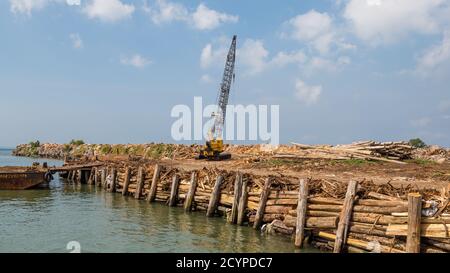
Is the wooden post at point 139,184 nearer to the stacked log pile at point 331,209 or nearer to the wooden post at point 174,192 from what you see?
the wooden post at point 174,192

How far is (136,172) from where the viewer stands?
94.1ft

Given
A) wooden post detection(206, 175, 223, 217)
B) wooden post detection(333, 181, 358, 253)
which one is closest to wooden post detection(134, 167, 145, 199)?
wooden post detection(206, 175, 223, 217)

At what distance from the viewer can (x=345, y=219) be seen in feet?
43.1

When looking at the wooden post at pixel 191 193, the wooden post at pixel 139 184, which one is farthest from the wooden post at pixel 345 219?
the wooden post at pixel 139 184

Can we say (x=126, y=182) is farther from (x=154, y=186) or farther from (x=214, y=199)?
(x=214, y=199)

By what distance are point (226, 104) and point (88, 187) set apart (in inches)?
1024

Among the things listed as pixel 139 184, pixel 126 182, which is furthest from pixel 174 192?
pixel 126 182

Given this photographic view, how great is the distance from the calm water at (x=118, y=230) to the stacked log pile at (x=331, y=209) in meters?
0.83

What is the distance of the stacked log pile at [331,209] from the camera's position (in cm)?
1148

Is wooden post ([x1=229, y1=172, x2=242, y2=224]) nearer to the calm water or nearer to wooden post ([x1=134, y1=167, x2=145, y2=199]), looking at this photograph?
the calm water

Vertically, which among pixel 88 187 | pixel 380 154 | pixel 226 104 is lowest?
pixel 88 187
